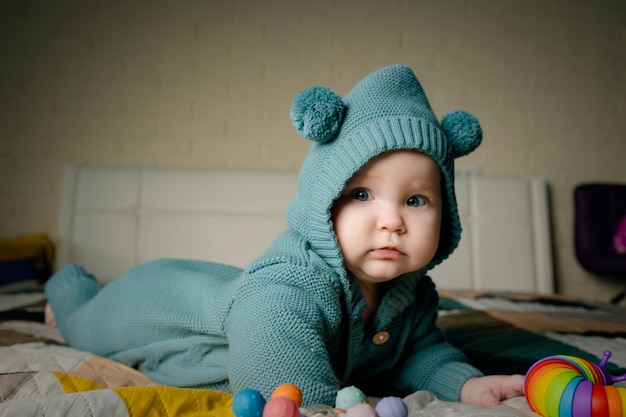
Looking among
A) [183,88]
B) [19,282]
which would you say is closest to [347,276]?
[19,282]

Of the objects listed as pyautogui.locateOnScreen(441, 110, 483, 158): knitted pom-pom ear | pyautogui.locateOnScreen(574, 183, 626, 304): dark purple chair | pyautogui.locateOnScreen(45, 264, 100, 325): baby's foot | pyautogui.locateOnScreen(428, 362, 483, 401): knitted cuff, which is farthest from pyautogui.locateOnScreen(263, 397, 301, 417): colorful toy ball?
pyautogui.locateOnScreen(574, 183, 626, 304): dark purple chair

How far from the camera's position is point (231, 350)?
0.73 m

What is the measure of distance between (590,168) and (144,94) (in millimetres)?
2524

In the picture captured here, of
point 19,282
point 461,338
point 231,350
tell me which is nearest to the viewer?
point 231,350

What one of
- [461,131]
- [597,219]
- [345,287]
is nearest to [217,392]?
[345,287]

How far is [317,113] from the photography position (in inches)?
30.9

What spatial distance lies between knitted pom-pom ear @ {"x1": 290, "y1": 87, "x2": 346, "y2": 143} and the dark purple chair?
7.67 feet

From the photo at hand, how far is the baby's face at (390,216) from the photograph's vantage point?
0.76 m

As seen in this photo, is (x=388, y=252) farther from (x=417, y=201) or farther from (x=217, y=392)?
(x=217, y=392)

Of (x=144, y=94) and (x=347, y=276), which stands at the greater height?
(x=144, y=94)

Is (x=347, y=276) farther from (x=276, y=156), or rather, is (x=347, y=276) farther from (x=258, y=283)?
(x=276, y=156)

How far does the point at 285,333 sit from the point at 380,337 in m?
0.27

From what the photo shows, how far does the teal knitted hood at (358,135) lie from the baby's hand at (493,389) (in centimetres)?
29

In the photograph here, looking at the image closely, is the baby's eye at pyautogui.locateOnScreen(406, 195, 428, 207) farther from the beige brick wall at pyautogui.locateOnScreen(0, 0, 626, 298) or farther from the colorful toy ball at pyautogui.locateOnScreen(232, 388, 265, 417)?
the beige brick wall at pyautogui.locateOnScreen(0, 0, 626, 298)
